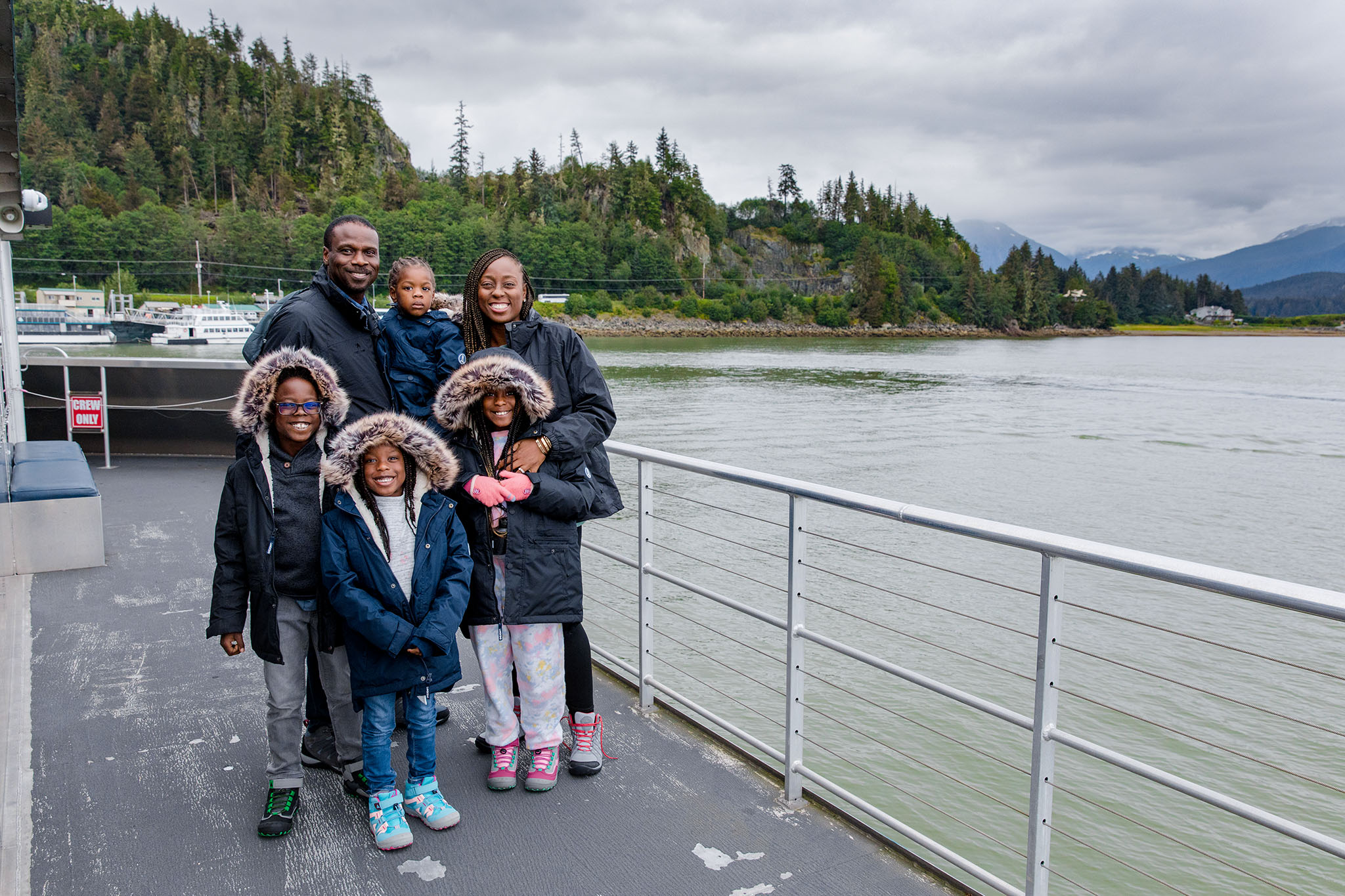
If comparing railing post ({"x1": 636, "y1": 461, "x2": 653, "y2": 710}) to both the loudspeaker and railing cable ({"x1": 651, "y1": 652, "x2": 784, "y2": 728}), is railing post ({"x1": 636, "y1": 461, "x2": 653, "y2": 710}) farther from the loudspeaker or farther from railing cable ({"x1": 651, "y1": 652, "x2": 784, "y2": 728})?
the loudspeaker

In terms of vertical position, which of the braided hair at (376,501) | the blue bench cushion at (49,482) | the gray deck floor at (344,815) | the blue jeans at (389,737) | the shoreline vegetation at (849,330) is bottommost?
the gray deck floor at (344,815)

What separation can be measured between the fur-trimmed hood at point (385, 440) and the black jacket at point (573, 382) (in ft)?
1.06

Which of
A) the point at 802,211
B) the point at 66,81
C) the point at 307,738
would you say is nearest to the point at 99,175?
the point at 66,81

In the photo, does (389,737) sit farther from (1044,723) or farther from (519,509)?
(1044,723)

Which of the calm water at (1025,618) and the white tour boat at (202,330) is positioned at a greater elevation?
→ the white tour boat at (202,330)

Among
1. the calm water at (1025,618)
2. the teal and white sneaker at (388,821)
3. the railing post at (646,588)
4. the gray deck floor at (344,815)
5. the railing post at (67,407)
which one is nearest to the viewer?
the gray deck floor at (344,815)

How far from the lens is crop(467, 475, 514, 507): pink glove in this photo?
230cm

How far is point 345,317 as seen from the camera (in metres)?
2.57

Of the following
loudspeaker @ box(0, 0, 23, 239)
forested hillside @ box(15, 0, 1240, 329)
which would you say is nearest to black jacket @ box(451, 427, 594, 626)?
loudspeaker @ box(0, 0, 23, 239)

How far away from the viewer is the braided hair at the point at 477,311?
2422 millimetres

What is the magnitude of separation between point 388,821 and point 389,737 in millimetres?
195

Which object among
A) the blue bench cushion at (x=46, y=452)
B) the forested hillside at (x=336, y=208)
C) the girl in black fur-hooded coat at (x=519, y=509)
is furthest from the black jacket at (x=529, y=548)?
the forested hillside at (x=336, y=208)

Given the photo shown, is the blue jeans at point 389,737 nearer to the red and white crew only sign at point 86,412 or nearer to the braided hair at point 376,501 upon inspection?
the braided hair at point 376,501

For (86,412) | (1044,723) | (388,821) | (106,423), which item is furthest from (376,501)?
(86,412)
